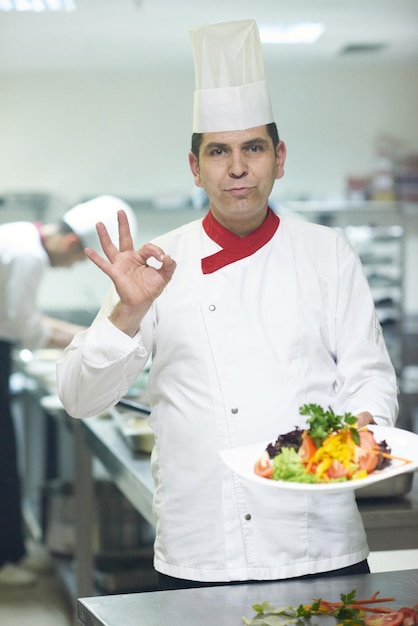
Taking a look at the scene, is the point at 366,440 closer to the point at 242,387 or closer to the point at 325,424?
the point at 325,424

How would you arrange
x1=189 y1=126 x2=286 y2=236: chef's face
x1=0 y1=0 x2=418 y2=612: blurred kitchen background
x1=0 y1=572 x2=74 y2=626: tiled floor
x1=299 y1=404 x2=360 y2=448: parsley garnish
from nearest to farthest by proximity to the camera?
x1=299 y1=404 x2=360 y2=448: parsley garnish < x1=189 y1=126 x2=286 y2=236: chef's face < x1=0 y1=572 x2=74 y2=626: tiled floor < x1=0 y1=0 x2=418 y2=612: blurred kitchen background

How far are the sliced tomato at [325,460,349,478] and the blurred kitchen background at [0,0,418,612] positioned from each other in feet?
12.0

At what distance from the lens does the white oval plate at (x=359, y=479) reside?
1.40m

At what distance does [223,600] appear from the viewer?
5.19 feet

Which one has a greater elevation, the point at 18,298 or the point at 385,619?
the point at 18,298

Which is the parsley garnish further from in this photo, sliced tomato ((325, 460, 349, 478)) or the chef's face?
the chef's face

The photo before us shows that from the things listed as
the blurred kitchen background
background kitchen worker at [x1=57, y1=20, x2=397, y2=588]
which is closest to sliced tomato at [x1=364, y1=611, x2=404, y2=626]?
background kitchen worker at [x1=57, y1=20, x2=397, y2=588]

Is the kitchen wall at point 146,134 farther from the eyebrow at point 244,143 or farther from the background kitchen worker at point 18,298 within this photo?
the eyebrow at point 244,143

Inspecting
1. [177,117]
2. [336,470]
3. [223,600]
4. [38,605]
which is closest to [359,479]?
[336,470]

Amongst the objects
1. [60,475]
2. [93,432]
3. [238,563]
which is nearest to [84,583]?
[93,432]

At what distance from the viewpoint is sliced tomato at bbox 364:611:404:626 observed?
1411mm

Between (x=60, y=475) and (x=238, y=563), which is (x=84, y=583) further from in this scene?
(x=238, y=563)

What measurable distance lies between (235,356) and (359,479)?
1.44 ft

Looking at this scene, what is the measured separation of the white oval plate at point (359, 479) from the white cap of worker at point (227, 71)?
63 cm
